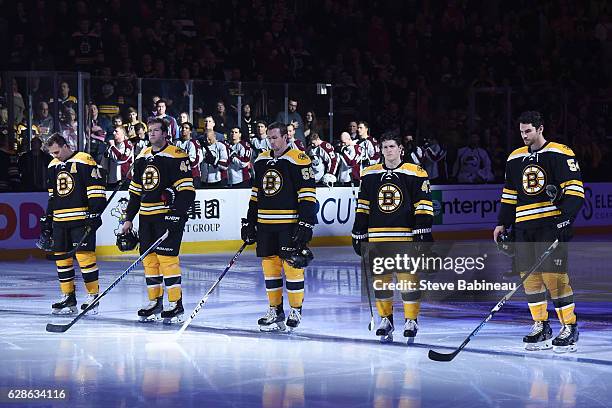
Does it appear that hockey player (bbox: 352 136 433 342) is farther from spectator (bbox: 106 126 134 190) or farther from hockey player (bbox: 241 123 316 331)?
spectator (bbox: 106 126 134 190)

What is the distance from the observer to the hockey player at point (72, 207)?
31.7 feet

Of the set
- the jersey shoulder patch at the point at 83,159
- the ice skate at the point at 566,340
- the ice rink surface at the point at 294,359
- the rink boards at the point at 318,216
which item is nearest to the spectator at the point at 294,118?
the rink boards at the point at 318,216

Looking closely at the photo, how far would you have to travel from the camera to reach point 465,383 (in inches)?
267

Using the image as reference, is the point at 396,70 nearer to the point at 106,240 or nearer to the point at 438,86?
the point at 438,86

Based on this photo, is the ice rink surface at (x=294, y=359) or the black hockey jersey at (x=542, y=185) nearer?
the ice rink surface at (x=294, y=359)

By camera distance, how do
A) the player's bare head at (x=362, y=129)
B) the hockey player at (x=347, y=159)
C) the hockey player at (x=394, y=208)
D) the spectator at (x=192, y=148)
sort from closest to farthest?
the hockey player at (x=394, y=208)
the spectator at (x=192, y=148)
the hockey player at (x=347, y=159)
the player's bare head at (x=362, y=129)

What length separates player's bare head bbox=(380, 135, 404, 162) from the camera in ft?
26.8

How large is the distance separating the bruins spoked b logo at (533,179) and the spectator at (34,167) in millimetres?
7922

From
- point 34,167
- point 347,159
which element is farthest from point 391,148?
point 347,159

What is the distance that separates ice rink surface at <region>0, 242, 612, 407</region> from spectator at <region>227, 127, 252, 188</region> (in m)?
4.89

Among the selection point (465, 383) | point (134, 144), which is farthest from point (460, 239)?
point (465, 383)

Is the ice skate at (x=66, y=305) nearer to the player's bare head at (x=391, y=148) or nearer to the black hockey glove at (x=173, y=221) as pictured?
the black hockey glove at (x=173, y=221)

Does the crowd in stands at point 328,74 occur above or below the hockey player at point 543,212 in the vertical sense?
above

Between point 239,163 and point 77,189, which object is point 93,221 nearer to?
point 77,189
